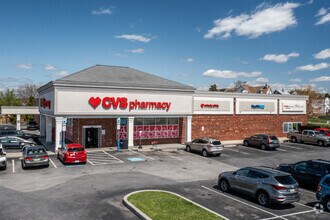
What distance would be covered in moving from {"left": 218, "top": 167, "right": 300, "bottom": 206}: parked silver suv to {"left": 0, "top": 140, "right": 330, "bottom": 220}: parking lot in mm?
520

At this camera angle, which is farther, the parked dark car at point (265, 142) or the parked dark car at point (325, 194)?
the parked dark car at point (265, 142)

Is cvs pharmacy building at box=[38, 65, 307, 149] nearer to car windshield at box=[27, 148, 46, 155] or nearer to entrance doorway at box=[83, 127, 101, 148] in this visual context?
entrance doorway at box=[83, 127, 101, 148]

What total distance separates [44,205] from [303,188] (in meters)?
15.3

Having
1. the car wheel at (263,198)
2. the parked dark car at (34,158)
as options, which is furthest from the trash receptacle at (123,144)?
the car wheel at (263,198)

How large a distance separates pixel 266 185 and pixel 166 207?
5100 mm

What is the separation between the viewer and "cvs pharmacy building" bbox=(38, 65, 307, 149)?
30203 millimetres

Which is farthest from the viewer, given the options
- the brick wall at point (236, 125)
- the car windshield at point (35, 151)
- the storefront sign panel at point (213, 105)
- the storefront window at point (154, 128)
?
the brick wall at point (236, 125)

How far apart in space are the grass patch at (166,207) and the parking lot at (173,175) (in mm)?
821

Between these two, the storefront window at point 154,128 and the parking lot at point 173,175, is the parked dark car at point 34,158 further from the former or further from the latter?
the storefront window at point 154,128

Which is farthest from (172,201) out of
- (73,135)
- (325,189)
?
(73,135)

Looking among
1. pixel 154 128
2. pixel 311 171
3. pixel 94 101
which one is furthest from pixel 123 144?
pixel 311 171

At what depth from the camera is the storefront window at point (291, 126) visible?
46.0 metres

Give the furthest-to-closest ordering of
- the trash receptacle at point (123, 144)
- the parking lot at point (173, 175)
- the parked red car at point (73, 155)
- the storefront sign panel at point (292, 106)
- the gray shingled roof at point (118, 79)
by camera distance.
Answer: the storefront sign panel at point (292, 106)
the trash receptacle at point (123, 144)
the gray shingled roof at point (118, 79)
the parked red car at point (73, 155)
the parking lot at point (173, 175)

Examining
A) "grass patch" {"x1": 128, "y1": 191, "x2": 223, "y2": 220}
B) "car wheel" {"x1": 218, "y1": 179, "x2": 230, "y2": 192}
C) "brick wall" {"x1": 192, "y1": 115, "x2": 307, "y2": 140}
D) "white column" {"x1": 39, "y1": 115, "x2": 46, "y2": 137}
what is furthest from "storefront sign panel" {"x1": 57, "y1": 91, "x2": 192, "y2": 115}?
"car wheel" {"x1": 218, "y1": 179, "x2": 230, "y2": 192}
